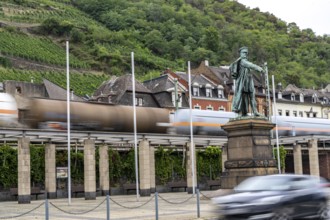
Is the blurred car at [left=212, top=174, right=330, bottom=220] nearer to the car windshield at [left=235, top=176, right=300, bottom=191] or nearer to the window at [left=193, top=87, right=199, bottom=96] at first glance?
the car windshield at [left=235, top=176, right=300, bottom=191]

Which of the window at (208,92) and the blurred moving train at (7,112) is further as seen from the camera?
the window at (208,92)

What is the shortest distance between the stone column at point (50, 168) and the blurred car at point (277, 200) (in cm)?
2454

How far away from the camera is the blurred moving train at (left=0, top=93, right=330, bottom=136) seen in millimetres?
38906

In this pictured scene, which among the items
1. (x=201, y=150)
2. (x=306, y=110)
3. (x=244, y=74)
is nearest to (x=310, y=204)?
(x=244, y=74)

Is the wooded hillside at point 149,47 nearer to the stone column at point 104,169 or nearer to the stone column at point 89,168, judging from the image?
the stone column at point 104,169

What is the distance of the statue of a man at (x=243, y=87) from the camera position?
27719 mm

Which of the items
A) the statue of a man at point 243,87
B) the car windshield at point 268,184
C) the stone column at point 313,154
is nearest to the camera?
the car windshield at point 268,184

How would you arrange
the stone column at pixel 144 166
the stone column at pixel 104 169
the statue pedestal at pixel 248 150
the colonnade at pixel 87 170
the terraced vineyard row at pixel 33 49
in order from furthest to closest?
the terraced vineyard row at pixel 33 49
the stone column at pixel 104 169
the stone column at pixel 144 166
the colonnade at pixel 87 170
the statue pedestal at pixel 248 150

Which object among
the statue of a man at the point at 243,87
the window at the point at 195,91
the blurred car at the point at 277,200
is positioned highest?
the window at the point at 195,91

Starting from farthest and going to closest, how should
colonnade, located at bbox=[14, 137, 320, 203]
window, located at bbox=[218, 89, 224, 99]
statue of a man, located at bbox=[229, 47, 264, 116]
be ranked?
window, located at bbox=[218, 89, 224, 99] < colonnade, located at bbox=[14, 137, 320, 203] < statue of a man, located at bbox=[229, 47, 264, 116]

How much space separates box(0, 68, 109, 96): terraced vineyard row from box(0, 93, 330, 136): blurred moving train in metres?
57.6

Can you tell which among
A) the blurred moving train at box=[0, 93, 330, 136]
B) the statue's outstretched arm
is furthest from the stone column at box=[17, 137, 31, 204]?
the statue's outstretched arm

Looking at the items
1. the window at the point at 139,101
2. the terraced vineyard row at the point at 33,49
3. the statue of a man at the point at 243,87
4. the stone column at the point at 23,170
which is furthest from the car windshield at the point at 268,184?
the terraced vineyard row at the point at 33,49

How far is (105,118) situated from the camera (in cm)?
4303
